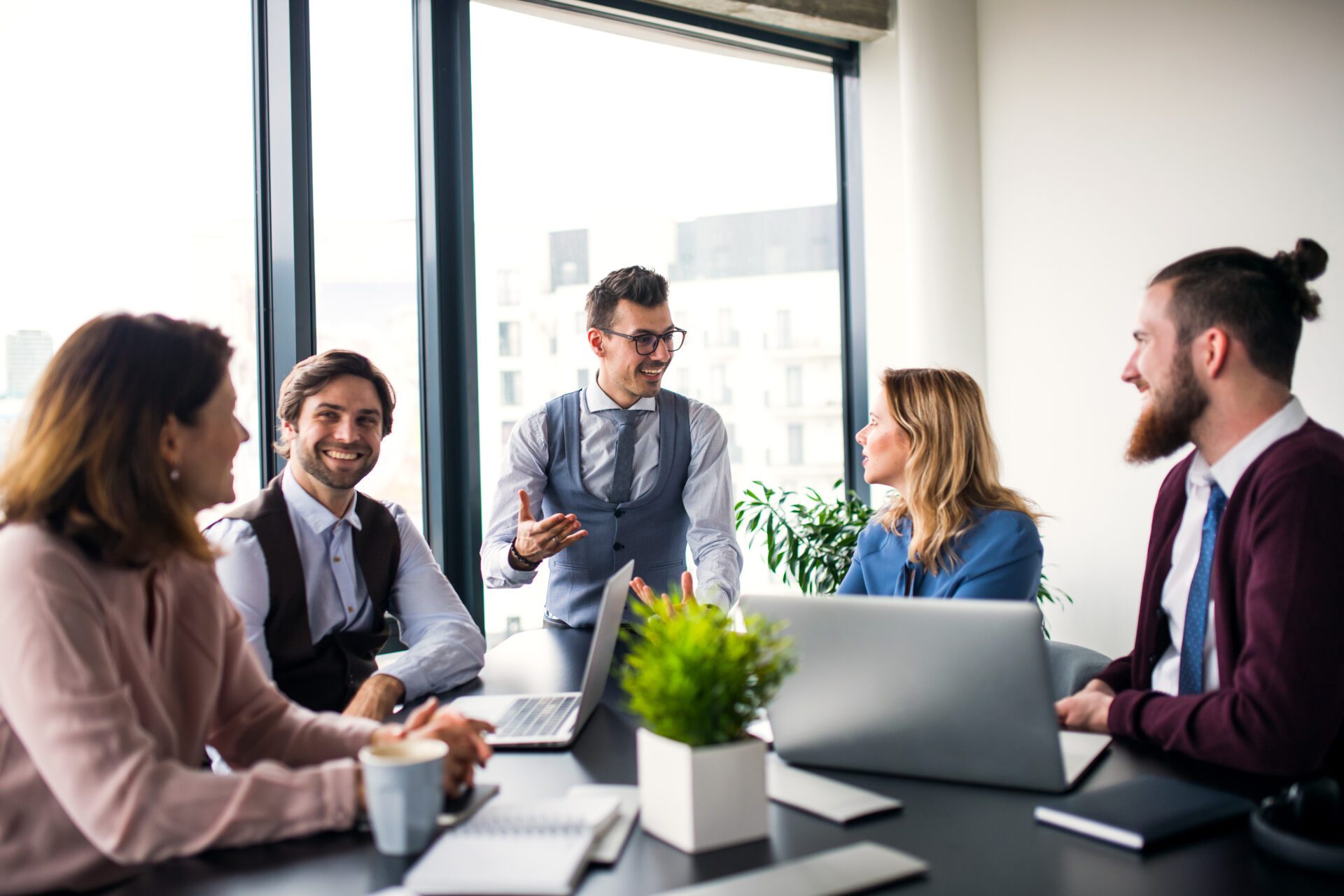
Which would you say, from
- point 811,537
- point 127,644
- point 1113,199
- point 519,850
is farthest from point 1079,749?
point 1113,199

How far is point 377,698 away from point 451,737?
22.0 inches

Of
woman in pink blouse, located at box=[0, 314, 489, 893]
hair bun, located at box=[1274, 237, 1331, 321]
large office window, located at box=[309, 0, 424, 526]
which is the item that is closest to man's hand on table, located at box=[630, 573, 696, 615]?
woman in pink blouse, located at box=[0, 314, 489, 893]

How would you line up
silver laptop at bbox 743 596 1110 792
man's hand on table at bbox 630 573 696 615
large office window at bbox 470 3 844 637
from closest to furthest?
silver laptop at bbox 743 596 1110 792 → man's hand on table at bbox 630 573 696 615 → large office window at bbox 470 3 844 637

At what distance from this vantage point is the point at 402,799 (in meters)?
1.14

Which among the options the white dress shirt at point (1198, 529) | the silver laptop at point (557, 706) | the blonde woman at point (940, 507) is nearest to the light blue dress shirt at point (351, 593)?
the silver laptop at point (557, 706)

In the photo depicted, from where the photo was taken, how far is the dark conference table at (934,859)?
3.48 ft

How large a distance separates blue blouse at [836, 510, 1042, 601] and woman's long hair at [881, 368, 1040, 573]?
0.02 meters

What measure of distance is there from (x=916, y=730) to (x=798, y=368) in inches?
134

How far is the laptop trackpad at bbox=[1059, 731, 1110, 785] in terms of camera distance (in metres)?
1.37

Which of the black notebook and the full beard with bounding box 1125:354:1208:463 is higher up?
the full beard with bounding box 1125:354:1208:463

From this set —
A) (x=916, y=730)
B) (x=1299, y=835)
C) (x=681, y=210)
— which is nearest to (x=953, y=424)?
(x=916, y=730)

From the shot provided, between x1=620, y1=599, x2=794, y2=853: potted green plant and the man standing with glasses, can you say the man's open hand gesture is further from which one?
x1=620, y1=599, x2=794, y2=853: potted green plant

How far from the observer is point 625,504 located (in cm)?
307

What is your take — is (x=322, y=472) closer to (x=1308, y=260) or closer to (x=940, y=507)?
(x=940, y=507)
